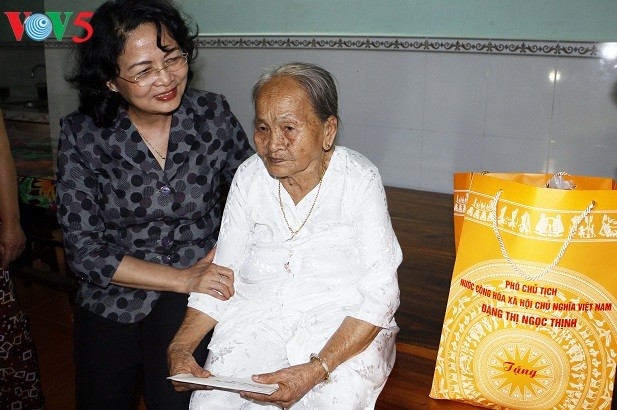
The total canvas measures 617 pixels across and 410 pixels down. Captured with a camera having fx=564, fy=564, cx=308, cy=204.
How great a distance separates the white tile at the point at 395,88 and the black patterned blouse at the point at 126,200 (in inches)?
66.4

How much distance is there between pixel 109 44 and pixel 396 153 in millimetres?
2024

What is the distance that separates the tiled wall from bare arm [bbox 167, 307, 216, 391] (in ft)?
6.51

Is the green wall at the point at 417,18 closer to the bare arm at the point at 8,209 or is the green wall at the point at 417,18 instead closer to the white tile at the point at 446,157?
the white tile at the point at 446,157

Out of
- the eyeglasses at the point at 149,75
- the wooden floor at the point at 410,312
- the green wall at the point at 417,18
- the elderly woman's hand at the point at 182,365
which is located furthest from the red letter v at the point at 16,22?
the elderly woman's hand at the point at 182,365

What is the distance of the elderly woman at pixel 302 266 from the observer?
52.3 inches

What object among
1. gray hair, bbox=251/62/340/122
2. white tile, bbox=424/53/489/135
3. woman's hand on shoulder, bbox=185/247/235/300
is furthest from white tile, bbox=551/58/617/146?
woman's hand on shoulder, bbox=185/247/235/300

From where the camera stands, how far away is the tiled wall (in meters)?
2.74

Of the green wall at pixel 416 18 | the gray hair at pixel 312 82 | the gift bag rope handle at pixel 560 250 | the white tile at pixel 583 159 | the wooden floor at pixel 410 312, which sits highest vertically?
the green wall at pixel 416 18

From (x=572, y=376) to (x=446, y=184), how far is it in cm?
195

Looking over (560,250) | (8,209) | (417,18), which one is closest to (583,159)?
(417,18)

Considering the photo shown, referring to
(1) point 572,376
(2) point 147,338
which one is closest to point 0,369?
(2) point 147,338

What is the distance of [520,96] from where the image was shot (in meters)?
2.85

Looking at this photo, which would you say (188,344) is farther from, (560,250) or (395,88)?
(395,88)

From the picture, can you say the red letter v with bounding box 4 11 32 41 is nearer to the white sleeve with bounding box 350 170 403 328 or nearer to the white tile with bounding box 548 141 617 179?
the white tile with bounding box 548 141 617 179
